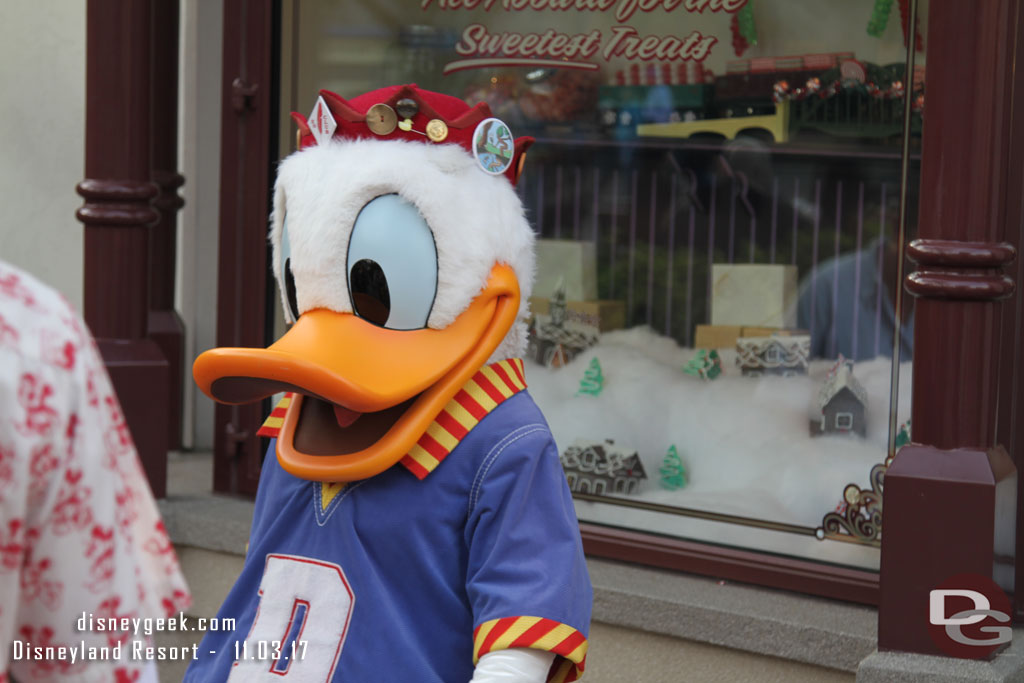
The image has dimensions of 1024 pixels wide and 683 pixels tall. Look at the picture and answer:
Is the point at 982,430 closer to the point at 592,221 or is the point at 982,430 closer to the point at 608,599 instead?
the point at 608,599

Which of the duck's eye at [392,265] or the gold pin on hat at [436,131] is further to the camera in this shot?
the gold pin on hat at [436,131]

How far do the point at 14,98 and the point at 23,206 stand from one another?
49 cm

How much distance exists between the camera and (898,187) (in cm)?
348

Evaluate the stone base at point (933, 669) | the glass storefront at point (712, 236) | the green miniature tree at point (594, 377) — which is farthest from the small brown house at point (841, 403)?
the stone base at point (933, 669)

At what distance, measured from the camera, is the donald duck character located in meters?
1.94

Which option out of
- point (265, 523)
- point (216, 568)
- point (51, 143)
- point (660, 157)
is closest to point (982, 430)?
point (660, 157)

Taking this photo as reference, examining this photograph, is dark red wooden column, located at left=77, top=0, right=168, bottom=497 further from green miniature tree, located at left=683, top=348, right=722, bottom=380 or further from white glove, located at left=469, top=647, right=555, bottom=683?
white glove, located at left=469, top=647, right=555, bottom=683

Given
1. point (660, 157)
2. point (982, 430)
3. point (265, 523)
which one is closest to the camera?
point (265, 523)

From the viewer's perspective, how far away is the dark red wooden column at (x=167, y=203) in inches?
199

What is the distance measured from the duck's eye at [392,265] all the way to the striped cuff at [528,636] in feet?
1.67

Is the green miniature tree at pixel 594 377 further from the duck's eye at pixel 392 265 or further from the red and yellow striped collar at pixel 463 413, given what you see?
the duck's eye at pixel 392 265

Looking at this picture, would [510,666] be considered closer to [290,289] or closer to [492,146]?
[290,289]

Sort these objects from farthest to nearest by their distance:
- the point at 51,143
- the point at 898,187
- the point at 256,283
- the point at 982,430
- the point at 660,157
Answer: the point at 51,143 < the point at 256,283 < the point at 660,157 < the point at 898,187 < the point at 982,430

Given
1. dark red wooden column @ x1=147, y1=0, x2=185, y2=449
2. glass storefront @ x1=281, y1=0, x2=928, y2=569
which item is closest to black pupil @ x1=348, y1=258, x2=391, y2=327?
glass storefront @ x1=281, y1=0, x2=928, y2=569
